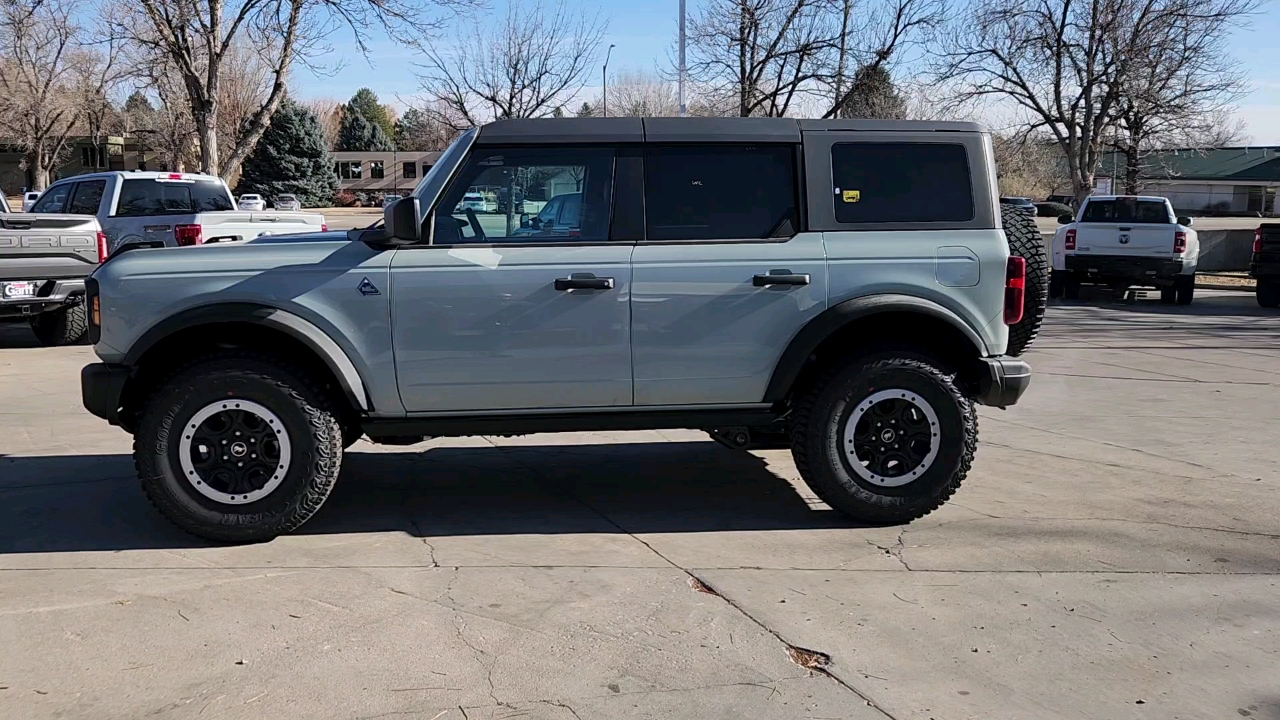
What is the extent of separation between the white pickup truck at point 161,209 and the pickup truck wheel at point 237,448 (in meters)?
8.03

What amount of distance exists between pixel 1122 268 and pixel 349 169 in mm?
74032

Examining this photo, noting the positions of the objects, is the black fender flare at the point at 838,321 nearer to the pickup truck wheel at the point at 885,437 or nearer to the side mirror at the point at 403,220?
the pickup truck wheel at the point at 885,437

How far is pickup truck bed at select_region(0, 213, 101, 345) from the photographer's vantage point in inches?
447

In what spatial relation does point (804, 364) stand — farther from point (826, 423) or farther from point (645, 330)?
point (645, 330)

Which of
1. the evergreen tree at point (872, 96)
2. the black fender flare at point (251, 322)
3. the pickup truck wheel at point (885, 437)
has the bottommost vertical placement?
the pickup truck wheel at point (885, 437)

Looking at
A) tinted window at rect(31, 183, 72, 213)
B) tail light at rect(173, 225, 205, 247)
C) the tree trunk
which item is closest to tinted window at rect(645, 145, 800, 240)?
tail light at rect(173, 225, 205, 247)

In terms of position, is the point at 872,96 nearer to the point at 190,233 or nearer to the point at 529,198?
the point at 190,233

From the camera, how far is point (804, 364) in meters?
→ 5.44

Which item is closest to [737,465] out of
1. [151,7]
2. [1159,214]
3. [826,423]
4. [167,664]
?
[826,423]

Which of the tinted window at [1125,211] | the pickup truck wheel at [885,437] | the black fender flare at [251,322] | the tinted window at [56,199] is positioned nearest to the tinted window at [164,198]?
the tinted window at [56,199]

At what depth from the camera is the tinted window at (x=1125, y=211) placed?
59.3 ft

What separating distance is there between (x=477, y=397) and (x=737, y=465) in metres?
2.19

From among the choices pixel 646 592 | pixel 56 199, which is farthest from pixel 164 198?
pixel 646 592

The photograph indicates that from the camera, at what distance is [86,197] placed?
13969mm
